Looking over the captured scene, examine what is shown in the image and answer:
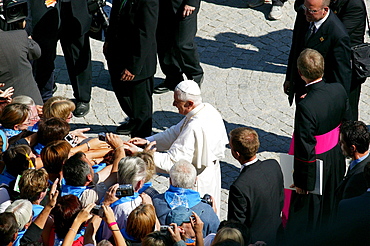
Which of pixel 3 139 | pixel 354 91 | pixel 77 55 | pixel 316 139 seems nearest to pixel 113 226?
pixel 3 139

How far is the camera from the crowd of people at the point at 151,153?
10.5ft

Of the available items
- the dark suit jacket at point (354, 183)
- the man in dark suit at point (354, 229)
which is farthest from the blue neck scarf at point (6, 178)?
the man in dark suit at point (354, 229)

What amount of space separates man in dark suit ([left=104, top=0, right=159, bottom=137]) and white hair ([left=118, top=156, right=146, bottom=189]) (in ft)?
7.59

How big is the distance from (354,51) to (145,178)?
299cm

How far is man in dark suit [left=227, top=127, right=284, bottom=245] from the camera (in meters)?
3.39

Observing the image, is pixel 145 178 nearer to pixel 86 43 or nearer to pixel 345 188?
pixel 345 188

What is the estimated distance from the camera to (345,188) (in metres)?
3.78

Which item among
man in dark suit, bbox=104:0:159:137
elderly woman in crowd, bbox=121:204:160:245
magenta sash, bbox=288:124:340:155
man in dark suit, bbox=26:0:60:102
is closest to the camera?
elderly woman in crowd, bbox=121:204:160:245

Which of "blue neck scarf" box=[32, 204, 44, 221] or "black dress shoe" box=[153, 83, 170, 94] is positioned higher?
"blue neck scarf" box=[32, 204, 44, 221]

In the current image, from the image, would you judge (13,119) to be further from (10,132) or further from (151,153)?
(151,153)

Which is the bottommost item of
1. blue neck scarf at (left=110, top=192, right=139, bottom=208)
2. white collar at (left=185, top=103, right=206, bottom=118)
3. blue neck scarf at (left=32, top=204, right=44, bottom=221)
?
blue neck scarf at (left=32, top=204, right=44, bottom=221)

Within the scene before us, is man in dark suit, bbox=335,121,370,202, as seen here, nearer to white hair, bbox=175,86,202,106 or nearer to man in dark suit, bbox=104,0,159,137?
white hair, bbox=175,86,202,106

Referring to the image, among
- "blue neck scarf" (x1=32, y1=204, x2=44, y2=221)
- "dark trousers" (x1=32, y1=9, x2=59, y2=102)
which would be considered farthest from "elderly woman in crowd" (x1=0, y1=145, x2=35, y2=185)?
"dark trousers" (x1=32, y1=9, x2=59, y2=102)

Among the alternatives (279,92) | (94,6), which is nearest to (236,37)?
(279,92)
